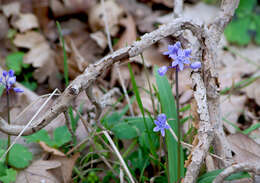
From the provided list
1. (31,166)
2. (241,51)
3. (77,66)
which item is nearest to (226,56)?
(241,51)

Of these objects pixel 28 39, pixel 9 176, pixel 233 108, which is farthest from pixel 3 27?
pixel 233 108

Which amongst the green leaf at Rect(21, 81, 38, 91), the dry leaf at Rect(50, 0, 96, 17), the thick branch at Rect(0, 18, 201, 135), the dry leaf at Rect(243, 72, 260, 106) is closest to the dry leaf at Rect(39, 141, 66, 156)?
the thick branch at Rect(0, 18, 201, 135)

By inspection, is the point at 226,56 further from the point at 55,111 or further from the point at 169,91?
the point at 55,111

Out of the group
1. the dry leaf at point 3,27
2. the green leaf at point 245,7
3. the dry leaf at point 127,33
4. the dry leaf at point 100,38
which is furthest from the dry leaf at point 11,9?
the green leaf at point 245,7

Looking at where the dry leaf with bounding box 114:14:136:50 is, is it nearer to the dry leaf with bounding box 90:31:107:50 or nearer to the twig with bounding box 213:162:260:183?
the dry leaf with bounding box 90:31:107:50

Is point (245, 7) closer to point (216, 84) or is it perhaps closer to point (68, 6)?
point (68, 6)

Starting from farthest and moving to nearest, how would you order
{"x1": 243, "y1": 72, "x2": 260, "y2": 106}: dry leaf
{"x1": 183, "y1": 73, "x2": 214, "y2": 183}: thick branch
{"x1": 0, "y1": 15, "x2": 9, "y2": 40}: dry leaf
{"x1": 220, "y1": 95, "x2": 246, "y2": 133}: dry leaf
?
{"x1": 0, "y1": 15, "x2": 9, "y2": 40}: dry leaf
{"x1": 243, "y1": 72, "x2": 260, "y2": 106}: dry leaf
{"x1": 220, "y1": 95, "x2": 246, "y2": 133}: dry leaf
{"x1": 183, "y1": 73, "x2": 214, "y2": 183}: thick branch
